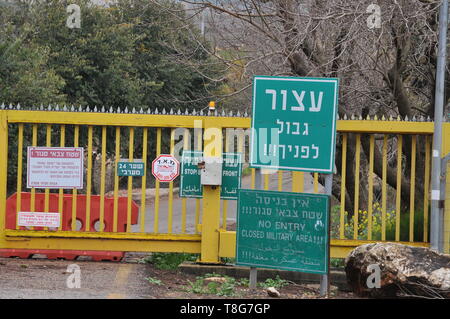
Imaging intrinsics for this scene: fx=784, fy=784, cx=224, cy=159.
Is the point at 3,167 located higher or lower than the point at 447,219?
higher

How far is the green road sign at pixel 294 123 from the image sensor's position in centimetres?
855

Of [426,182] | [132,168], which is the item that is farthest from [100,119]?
[426,182]

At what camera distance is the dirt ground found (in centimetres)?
816

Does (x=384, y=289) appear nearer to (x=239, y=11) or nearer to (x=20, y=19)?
(x=239, y=11)

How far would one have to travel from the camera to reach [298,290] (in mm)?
9883

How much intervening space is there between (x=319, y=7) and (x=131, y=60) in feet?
53.8

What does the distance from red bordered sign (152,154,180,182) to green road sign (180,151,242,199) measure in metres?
0.09

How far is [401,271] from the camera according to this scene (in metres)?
8.83

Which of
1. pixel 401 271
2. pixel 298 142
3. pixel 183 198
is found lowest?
pixel 401 271

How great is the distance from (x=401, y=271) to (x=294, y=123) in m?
2.07

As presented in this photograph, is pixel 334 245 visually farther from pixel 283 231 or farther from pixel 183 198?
pixel 183 198

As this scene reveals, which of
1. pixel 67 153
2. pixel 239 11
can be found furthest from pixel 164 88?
pixel 67 153

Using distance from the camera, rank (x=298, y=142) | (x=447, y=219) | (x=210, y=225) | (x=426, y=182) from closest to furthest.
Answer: (x=298, y=142) < (x=447, y=219) < (x=210, y=225) < (x=426, y=182)

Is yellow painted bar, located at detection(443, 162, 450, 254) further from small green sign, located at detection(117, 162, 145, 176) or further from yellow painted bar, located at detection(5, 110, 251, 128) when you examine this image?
small green sign, located at detection(117, 162, 145, 176)
